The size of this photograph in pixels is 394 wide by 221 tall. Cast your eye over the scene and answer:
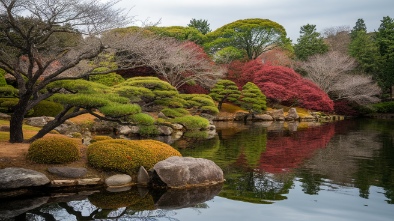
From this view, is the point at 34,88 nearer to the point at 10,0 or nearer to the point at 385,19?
the point at 10,0

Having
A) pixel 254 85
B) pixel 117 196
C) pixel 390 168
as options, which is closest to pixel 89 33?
pixel 117 196

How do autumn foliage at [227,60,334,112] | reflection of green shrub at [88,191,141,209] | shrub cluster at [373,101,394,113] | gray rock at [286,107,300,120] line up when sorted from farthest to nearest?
1. shrub cluster at [373,101,394,113]
2. autumn foliage at [227,60,334,112]
3. gray rock at [286,107,300,120]
4. reflection of green shrub at [88,191,141,209]

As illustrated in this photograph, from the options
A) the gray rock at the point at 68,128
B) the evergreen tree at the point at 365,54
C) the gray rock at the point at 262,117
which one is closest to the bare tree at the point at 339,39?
the evergreen tree at the point at 365,54

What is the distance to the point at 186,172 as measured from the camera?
852 centimetres

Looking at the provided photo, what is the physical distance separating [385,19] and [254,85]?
23.9m

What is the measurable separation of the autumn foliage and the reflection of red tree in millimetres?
13416

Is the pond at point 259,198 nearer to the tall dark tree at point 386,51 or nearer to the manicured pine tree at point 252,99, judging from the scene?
the manicured pine tree at point 252,99

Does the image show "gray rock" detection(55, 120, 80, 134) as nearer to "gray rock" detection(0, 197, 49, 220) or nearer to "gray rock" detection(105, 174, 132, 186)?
"gray rock" detection(105, 174, 132, 186)

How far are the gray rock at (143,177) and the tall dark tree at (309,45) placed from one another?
36355 mm

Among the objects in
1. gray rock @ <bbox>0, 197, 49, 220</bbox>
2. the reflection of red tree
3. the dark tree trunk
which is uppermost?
the dark tree trunk

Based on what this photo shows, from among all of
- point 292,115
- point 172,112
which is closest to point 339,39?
point 292,115

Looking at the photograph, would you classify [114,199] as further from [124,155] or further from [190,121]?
[190,121]

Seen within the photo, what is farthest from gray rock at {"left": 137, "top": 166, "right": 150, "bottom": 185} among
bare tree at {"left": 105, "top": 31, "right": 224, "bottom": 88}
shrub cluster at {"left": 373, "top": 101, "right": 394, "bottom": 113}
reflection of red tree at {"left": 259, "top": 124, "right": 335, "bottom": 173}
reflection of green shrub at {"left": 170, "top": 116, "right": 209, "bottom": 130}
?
shrub cluster at {"left": 373, "top": 101, "right": 394, "bottom": 113}

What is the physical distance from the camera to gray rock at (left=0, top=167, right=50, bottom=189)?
745cm
